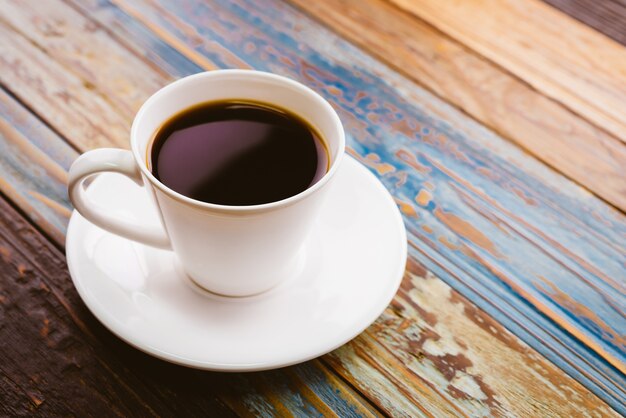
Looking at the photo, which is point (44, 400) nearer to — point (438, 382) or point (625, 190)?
point (438, 382)

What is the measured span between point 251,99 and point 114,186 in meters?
0.22

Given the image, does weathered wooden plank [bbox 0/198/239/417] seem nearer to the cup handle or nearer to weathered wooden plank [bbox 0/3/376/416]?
weathered wooden plank [bbox 0/3/376/416]

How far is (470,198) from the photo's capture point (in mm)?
→ 892

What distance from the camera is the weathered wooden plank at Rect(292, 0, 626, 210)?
3.08 feet

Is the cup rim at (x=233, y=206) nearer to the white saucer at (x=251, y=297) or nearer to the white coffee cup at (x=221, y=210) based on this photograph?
the white coffee cup at (x=221, y=210)

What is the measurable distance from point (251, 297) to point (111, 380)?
0.18m

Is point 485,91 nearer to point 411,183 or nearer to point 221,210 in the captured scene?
point 411,183

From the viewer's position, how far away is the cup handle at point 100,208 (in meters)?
0.62

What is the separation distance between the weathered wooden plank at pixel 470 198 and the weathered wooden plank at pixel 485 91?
0.03 metres

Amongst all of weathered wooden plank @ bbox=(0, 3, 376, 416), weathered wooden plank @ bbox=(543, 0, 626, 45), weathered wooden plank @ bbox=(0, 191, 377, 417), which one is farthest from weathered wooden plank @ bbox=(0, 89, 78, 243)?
weathered wooden plank @ bbox=(543, 0, 626, 45)

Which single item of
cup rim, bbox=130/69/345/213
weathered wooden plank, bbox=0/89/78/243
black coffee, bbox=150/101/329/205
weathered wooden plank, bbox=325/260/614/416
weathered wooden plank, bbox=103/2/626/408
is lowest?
weathered wooden plank, bbox=0/89/78/243

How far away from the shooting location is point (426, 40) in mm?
1086

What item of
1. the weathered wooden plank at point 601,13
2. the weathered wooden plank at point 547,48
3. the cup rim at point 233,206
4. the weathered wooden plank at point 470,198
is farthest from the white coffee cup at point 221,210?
the weathered wooden plank at point 601,13

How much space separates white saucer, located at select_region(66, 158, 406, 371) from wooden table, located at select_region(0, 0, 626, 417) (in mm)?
56
